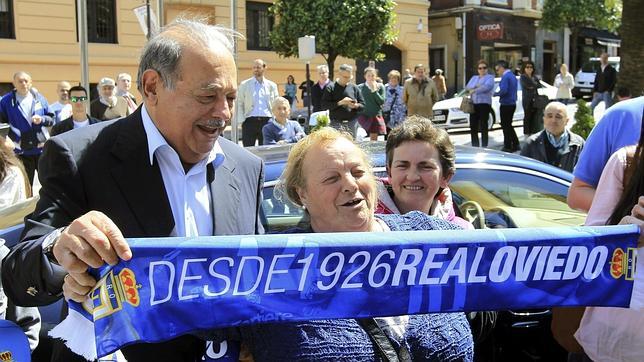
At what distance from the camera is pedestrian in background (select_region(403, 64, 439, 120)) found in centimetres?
1437

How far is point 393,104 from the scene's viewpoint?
1455cm

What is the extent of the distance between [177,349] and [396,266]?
70cm

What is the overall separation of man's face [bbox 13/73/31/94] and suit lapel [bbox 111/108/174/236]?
7.97 metres

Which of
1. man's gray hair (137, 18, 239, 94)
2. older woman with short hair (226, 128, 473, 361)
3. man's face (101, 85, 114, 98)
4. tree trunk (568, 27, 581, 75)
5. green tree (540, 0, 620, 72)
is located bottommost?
older woman with short hair (226, 128, 473, 361)

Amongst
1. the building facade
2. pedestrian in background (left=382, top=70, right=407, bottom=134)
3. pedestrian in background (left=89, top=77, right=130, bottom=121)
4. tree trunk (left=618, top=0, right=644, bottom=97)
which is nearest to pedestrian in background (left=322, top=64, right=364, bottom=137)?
pedestrian in background (left=382, top=70, right=407, bottom=134)

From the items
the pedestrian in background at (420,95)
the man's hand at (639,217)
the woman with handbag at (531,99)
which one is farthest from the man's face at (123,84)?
the man's hand at (639,217)

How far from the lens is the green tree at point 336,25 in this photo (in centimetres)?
1831

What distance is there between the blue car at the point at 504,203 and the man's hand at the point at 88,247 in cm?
174

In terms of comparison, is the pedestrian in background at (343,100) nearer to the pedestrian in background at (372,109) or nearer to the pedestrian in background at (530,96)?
the pedestrian in background at (372,109)

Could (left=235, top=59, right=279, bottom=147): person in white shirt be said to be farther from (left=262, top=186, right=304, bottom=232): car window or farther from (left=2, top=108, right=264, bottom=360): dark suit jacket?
(left=2, top=108, right=264, bottom=360): dark suit jacket

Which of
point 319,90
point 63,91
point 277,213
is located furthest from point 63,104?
point 277,213

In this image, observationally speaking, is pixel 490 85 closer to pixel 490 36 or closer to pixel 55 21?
pixel 55 21

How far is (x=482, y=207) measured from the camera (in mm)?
3896

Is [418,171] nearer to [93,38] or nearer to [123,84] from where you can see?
[123,84]
